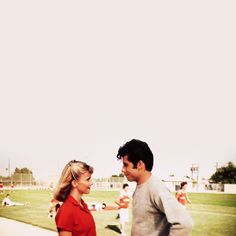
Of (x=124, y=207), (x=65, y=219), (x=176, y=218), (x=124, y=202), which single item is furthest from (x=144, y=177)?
(x=124, y=202)

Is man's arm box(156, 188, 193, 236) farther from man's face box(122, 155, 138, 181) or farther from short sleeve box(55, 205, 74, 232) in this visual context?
short sleeve box(55, 205, 74, 232)

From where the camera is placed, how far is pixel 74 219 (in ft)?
6.66

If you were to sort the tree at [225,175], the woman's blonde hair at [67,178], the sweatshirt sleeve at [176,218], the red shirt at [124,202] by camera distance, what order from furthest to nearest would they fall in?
the tree at [225,175] → the red shirt at [124,202] → the woman's blonde hair at [67,178] → the sweatshirt sleeve at [176,218]

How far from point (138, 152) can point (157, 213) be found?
12.1 inches

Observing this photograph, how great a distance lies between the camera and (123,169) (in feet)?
6.67

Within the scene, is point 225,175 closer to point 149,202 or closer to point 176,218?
point 149,202

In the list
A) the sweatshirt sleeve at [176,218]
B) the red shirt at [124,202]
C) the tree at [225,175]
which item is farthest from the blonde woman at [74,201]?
the tree at [225,175]

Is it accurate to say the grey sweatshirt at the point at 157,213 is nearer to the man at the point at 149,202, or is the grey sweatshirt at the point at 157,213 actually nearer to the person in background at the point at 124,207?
the man at the point at 149,202

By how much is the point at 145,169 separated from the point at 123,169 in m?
0.12

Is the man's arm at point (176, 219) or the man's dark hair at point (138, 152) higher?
the man's dark hair at point (138, 152)

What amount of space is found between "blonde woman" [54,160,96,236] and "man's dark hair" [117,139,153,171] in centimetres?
33

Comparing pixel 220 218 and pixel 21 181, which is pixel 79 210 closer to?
pixel 220 218

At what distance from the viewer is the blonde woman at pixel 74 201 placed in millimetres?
2014

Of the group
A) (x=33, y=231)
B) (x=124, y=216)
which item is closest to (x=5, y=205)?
(x=33, y=231)
